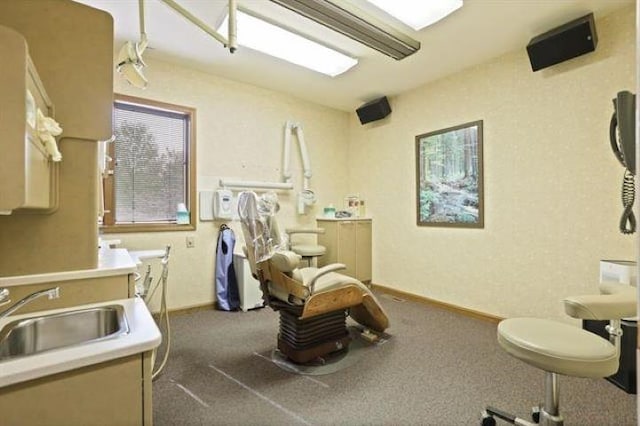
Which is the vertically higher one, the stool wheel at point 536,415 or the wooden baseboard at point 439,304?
the stool wheel at point 536,415

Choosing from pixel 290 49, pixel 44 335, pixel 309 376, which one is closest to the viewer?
pixel 44 335

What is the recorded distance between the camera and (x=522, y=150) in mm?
3049

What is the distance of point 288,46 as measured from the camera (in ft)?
9.73

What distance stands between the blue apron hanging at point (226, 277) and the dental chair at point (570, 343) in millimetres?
2887

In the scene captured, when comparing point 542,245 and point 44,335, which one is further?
point 542,245

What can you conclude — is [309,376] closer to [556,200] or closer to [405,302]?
[405,302]

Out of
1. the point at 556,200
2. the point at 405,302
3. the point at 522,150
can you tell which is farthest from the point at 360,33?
the point at 405,302

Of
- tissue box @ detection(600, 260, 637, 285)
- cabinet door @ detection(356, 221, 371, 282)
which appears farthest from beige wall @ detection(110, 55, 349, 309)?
tissue box @ detection(600, 260, 637, 285)

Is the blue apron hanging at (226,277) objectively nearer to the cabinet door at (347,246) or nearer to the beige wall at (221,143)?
the beige wall at (221,143)

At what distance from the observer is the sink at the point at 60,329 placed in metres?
1.16

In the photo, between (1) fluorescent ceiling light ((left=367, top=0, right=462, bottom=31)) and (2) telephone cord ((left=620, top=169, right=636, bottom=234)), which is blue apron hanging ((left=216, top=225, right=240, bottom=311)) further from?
(2) telephone cord ((left=620, top=169, right=636, bottom=234))

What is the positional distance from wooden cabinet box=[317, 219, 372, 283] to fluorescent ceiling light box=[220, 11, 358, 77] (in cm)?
199

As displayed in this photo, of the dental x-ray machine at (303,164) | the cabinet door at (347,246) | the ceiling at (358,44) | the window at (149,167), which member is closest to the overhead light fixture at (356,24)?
the ceiling at (358,44)

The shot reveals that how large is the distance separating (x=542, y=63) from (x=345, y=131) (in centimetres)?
276
